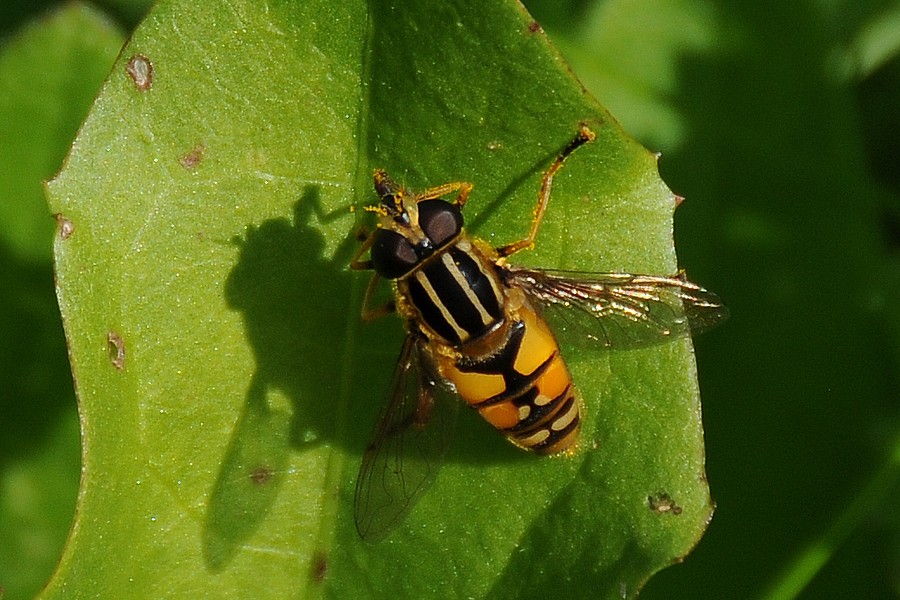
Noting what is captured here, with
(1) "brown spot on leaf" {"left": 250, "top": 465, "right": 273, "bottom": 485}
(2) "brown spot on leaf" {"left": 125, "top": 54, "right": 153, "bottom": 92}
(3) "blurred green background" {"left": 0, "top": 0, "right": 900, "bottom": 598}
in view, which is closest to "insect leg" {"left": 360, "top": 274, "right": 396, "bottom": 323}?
(1) "brown spot on leaf" {"left": 250, "top": 465, "right": 273, "bottom": 485}

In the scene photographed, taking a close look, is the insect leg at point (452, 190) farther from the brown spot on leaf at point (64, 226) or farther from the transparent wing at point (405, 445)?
the brown spot on leaf at point (64, 226)

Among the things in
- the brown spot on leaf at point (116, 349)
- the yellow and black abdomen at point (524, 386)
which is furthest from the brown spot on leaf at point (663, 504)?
the brown spot on leaf at point (116, 349)

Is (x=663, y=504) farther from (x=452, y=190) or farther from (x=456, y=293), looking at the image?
(x=452, y=190)

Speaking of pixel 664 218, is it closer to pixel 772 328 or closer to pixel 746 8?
pixel 772 328

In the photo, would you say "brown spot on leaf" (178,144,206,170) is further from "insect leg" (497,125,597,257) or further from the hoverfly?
"insect leg" (497,125,597,257)

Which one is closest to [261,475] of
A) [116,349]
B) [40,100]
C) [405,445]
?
[405,445]

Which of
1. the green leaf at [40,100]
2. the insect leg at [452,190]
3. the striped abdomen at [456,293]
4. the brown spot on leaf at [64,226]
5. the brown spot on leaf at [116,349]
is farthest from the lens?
the green leaf at [40,100]
